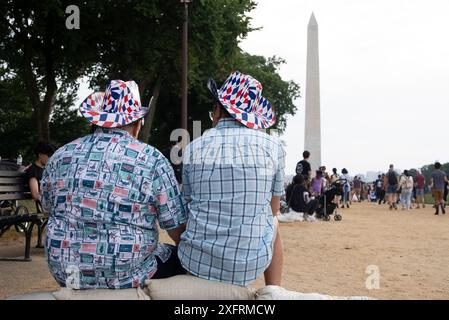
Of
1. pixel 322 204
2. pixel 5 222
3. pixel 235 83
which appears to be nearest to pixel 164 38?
pixel 322 204

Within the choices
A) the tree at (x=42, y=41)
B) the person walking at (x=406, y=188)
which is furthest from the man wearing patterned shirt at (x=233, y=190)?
the person walking at (x=406, y=188)

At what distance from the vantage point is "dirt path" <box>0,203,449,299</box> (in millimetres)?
6309

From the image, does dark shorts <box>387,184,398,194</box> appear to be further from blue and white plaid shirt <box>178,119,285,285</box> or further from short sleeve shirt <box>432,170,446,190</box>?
blue and white plaid shirt <box>178,119,285,285</box>

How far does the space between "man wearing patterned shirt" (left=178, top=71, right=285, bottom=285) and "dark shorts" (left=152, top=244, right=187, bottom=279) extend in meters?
0.13

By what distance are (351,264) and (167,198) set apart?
221 inches

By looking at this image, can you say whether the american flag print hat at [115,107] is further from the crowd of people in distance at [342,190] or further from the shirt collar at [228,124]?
the crowd of people in distance at [342,190]

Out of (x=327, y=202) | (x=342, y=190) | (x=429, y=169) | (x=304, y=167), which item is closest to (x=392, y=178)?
(x=342, y=190)

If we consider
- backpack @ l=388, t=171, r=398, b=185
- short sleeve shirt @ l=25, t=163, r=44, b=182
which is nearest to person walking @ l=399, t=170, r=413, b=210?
backpack @ l=388, t=171, r=398, b=185

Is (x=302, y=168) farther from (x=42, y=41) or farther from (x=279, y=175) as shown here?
(x=279, y=175)

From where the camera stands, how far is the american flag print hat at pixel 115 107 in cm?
327

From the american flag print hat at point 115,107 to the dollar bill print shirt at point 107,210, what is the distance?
3.7 inches
